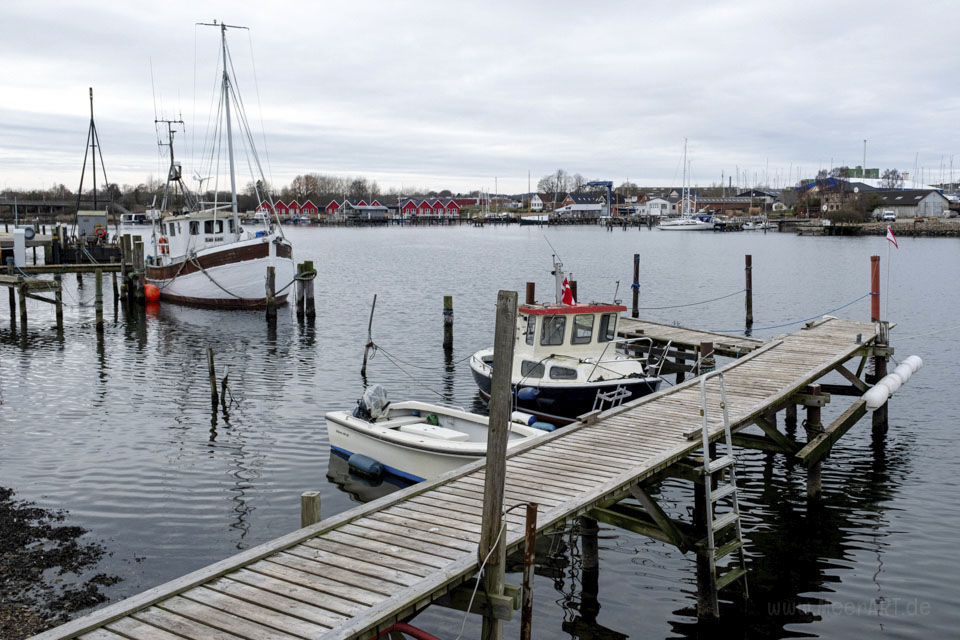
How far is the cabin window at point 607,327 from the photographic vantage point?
18.6 metres

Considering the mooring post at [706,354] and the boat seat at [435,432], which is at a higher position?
the mooring post at [706,354]

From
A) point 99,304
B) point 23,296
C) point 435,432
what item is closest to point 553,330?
point 435,432

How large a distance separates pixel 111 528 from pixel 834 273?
60.6 metres

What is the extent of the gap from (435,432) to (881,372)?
11515 millimetres

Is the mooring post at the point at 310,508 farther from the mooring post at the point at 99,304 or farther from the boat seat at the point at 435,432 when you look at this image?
the mooring post at the point at 99,304

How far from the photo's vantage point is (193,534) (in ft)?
41.5

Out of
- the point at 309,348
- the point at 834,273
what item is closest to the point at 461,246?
the point at 834,273

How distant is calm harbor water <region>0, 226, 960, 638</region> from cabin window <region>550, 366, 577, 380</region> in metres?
4.20

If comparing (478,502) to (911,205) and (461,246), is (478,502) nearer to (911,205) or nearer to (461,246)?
(461,246)

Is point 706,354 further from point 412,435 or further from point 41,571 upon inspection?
point 41,571

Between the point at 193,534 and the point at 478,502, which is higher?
the point at 478,502

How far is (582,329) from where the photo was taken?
60.6ft

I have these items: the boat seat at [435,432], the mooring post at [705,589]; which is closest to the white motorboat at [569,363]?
the boat seat at [435,432]

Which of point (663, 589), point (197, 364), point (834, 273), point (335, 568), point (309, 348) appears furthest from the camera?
point (834, 273)
